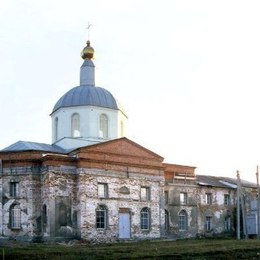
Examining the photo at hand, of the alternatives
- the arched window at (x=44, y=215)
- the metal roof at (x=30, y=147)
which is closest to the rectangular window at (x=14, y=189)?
the arched window at (x=44, y=215)

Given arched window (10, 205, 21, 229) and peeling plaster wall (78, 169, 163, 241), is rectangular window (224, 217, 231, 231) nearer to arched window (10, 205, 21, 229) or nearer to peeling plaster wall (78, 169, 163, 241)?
peeling plaster wall (78, 169, 163, 241)

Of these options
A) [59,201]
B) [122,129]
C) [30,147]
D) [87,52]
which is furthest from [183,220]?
[87,52]

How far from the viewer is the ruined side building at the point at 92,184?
33969mm

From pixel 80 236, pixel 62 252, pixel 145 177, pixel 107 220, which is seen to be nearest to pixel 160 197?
pixel 145 177

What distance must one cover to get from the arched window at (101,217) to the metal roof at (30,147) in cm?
494

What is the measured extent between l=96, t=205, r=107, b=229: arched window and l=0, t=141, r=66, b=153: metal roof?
194 inches

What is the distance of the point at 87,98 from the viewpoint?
3878cm

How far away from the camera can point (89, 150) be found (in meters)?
35.0

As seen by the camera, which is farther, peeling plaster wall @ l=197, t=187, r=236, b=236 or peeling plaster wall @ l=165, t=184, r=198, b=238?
peeling plaster wall @ l=197, t=187, r=236, b=236

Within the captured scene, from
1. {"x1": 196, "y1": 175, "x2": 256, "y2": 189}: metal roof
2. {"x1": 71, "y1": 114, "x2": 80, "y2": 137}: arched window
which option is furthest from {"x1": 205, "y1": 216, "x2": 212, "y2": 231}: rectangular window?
{"x1": 71, "y1": 114, "x2": 80, "y2": 137}: arched window

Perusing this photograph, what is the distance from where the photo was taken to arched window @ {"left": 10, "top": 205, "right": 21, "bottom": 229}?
3403 cm

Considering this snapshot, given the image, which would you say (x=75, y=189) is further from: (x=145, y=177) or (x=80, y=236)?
(x=145, y=177)

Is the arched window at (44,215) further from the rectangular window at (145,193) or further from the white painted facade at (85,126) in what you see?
the rectangular window at (145,193)

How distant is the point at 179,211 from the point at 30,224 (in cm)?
1175
